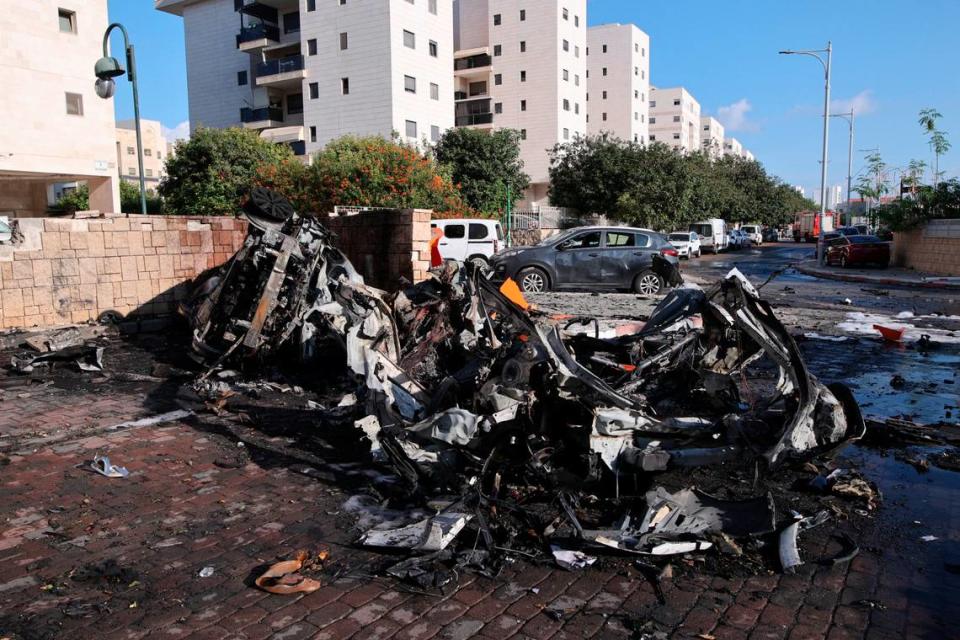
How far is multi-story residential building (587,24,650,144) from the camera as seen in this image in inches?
2963

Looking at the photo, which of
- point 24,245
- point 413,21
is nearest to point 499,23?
point 413,21

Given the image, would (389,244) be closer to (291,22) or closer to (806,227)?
(291,22)

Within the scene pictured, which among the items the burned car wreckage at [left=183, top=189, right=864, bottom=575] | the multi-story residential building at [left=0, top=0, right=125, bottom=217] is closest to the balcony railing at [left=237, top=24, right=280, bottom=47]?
the multi-story residential building at [left=0, top=0, right=125, bottom=217]

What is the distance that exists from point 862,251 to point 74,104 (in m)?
34.5

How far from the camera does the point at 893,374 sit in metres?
8.70

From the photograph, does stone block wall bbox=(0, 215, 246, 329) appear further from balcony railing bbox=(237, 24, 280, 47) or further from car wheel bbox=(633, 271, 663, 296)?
balcony railing bbox=(237, 24, 280, 47)

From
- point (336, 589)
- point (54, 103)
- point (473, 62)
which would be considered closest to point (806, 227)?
point (473, 62)

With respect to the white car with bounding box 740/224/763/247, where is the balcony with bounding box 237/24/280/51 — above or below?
above

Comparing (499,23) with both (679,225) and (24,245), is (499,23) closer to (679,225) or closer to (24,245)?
(679,225)

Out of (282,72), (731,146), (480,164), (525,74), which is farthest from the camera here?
(731,146)

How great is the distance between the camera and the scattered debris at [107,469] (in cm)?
532

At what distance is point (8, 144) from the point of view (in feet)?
90.1

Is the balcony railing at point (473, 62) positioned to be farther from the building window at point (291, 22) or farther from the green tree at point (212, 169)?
the green tree at point (212, 169)

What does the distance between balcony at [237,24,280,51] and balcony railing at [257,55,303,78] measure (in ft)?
4.34
